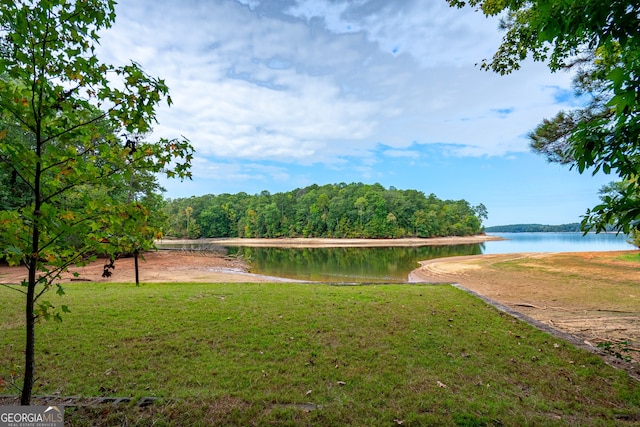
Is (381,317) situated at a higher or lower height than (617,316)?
higher

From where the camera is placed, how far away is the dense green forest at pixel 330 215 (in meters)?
69.7

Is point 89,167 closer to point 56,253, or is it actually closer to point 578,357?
point 56,253

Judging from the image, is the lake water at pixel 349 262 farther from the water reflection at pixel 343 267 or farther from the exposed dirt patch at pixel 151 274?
the exposed dirt patch at pixel 151 274

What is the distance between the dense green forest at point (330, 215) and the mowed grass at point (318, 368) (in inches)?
2496

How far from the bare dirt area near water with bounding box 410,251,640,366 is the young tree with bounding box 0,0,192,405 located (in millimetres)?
6141

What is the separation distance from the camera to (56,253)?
2.27 meters

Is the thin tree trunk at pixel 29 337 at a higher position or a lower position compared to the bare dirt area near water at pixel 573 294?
higher

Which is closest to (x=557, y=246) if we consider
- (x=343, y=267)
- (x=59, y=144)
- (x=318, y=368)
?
(x=343, y=267)

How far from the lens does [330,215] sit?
241ft

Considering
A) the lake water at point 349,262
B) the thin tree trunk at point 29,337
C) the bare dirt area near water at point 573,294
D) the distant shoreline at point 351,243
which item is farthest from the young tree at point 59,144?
the distant shoreline at point 351,243

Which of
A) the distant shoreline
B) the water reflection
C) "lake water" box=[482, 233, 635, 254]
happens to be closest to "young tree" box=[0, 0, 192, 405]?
the water reflection

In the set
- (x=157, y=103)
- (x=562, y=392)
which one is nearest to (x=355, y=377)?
(x=562, y=392)

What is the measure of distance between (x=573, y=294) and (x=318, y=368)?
1103 cm

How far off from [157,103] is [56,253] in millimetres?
1434
